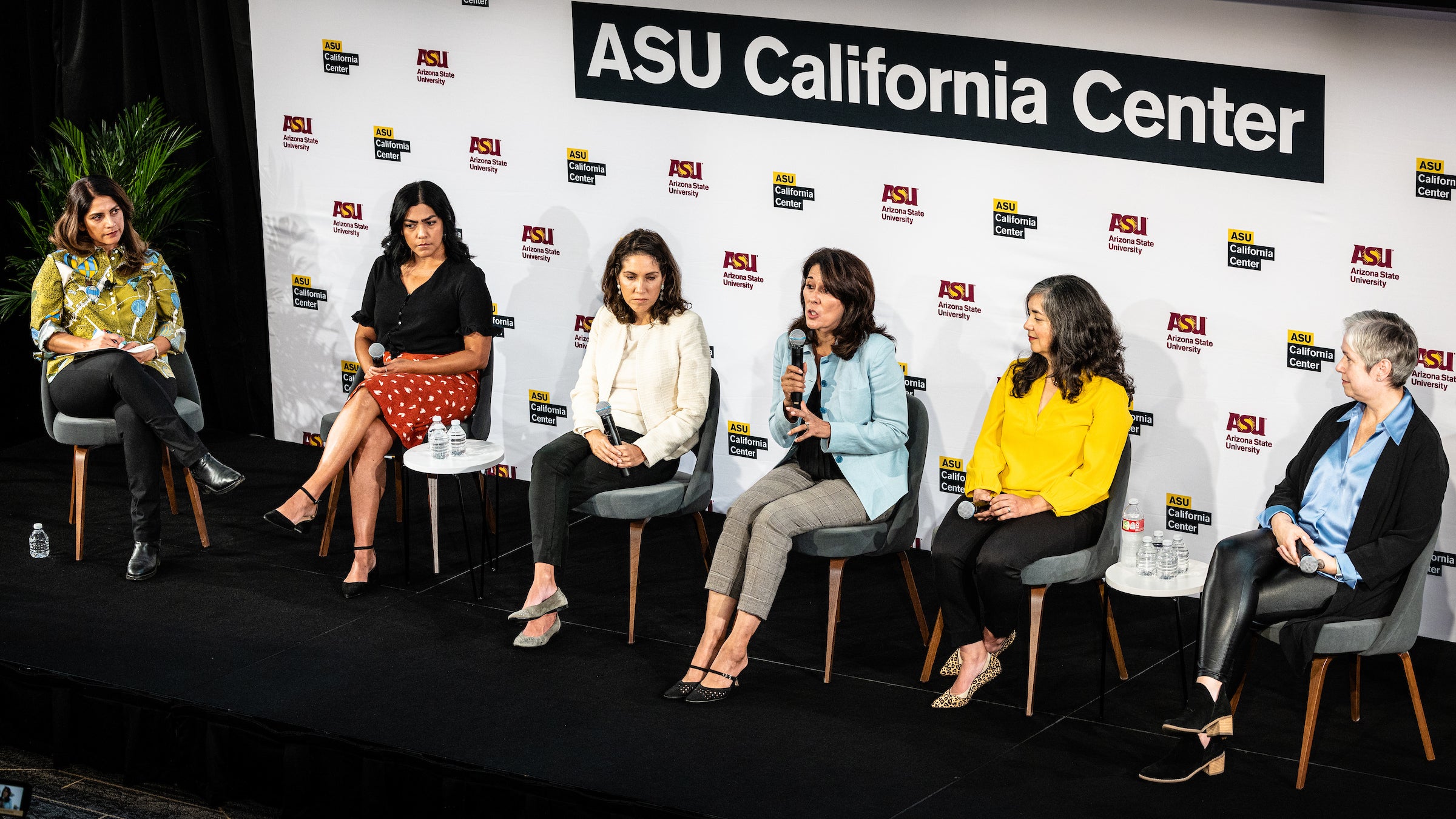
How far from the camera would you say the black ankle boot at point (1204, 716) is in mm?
3912

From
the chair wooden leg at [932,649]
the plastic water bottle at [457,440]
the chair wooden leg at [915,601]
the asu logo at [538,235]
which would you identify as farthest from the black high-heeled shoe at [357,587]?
the chair wooden leg at [932,649]

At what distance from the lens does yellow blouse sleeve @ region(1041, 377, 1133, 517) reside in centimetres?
438

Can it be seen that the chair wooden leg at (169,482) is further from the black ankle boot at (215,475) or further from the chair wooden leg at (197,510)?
the black ankle boot at (215,475)

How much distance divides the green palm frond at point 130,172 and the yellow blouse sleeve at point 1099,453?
3.81 meters

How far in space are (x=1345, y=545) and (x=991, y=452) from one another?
0.99 m

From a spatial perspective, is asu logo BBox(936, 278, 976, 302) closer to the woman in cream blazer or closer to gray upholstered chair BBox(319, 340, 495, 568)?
the woman in cream blazer

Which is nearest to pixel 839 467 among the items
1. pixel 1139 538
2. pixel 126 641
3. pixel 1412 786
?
pixel 1139 538

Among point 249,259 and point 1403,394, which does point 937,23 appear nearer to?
point 1403,394

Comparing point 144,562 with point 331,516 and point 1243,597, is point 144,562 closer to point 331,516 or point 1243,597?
point 331,516

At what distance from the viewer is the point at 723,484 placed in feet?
20.0

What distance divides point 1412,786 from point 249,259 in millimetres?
5010

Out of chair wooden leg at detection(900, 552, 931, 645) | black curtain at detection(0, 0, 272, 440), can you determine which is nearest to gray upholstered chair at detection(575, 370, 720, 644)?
chair wooden leg at detection(900, 552, 931, 645)

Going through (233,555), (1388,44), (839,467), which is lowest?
(233,555)

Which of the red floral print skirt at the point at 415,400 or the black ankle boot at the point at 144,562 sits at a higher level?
the red floral print skirt at the point at 415,400
